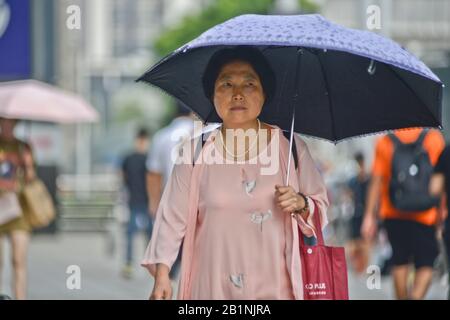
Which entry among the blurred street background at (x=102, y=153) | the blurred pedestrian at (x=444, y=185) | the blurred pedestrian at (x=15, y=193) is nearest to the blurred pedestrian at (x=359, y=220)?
the blurred street background at (x=102, y=153)

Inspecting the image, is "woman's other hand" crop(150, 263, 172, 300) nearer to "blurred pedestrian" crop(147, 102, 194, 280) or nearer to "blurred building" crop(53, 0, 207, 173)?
"blurred pedestrian" crop(147, 102, 194, 280)

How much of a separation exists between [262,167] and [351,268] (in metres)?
12.8

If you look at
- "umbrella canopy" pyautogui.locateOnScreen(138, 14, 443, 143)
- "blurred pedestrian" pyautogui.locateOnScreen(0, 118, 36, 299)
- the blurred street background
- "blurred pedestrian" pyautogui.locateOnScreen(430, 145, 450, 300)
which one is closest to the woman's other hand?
"umbrella canopy" pyautogui.locateOnScreen(138, 14, 443, 143)

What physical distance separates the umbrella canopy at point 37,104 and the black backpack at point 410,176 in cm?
385

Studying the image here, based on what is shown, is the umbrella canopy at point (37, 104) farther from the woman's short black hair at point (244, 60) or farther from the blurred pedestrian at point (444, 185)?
the woman's short black hair at point (244, 60)

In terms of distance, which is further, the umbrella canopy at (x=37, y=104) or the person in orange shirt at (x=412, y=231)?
the umbrella canopy at (x=37, y=104)

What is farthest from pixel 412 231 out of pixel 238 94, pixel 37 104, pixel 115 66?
pixel 115 66

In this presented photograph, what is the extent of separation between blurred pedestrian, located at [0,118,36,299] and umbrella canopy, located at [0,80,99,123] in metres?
1.57

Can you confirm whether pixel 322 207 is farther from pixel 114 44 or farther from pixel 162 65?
pixel 114 44

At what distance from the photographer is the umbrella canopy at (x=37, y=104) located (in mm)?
13695

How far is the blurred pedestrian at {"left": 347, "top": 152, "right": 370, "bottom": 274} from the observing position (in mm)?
17375

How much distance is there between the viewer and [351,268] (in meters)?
18.2

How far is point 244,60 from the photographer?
5.58 metres

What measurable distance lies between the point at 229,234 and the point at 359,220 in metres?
12.7
